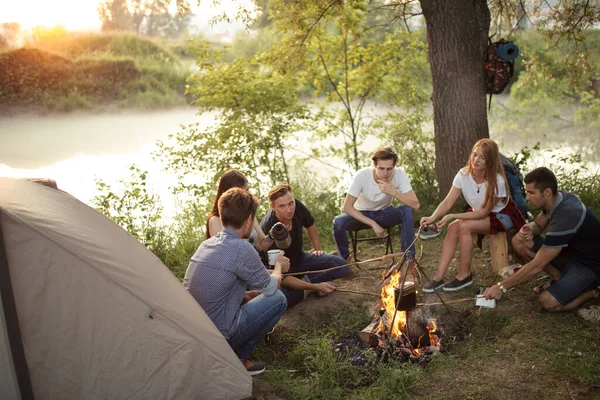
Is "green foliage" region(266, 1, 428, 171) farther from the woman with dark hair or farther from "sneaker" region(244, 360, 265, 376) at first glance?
"sneaker" region(244, 360, 265, 376)

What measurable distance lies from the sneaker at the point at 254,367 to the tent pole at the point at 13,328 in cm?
134

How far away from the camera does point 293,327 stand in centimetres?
445

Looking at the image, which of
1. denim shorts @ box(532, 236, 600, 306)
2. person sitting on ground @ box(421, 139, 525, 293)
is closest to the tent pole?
person sitting on ground @ box(421, 139, 525, 293)

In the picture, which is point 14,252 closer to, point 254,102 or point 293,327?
point 293,327

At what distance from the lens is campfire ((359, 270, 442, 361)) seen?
3.93 metres

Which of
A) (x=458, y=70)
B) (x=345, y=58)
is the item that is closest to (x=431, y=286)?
(x=458, y=70)

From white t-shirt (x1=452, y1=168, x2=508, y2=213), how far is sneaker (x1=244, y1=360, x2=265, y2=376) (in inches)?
91.4

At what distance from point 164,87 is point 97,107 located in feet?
5.37

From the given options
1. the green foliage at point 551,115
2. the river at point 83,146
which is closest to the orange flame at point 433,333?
the river at point 83,146

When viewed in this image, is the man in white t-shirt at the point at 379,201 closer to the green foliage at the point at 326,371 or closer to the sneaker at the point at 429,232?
the sneaker at the point at 429,232

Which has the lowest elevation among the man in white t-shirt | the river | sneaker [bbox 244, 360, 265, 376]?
sneaker [bbox 244, 360, 265, 376]

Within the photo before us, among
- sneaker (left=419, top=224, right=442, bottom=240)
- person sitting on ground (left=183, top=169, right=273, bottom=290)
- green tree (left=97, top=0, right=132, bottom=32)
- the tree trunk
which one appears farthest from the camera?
green tree (left=97, top=0, right=132, bottom=32)

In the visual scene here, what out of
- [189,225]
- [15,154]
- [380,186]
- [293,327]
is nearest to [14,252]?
[293,327]

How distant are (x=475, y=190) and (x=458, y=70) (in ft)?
6.61
